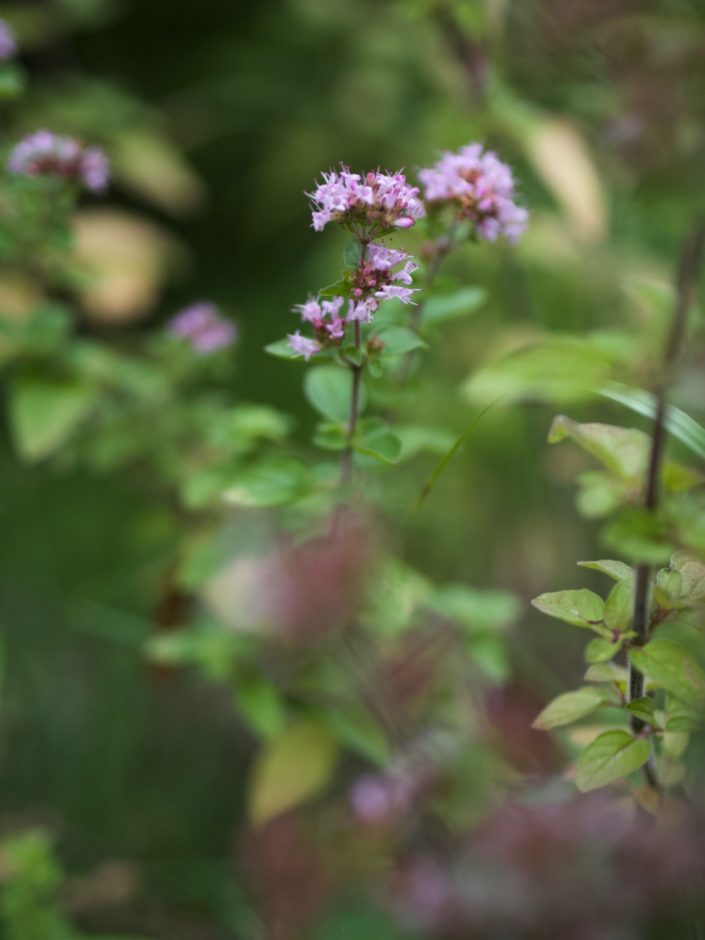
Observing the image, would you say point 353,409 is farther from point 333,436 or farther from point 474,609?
point 474,609

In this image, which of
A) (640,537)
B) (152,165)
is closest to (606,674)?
(640,537)

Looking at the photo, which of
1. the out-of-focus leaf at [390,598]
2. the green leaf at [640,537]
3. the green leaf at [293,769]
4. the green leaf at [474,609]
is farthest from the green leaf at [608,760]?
the green leaf at [293,769]

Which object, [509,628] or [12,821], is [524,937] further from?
[12,821]

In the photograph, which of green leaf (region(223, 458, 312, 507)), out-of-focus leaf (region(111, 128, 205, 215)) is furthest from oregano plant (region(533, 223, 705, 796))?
out-of-focus leaf (region(111, 128, 205, 215))

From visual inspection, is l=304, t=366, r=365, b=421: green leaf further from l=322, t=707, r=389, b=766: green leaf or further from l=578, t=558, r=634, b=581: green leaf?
l=322, t=707, r=389, b=766: green leaf

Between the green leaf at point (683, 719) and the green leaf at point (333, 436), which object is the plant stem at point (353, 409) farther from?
the green leaf at point (683, 719)

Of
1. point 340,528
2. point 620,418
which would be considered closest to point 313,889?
point 340,528
